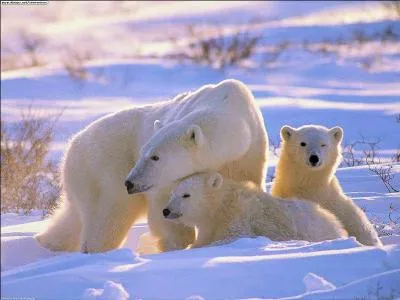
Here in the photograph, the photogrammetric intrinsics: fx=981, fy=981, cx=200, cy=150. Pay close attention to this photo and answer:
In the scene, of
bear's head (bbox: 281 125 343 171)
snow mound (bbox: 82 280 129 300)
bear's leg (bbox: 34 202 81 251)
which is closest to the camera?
snow mound (bbox: 82 280 129 300)

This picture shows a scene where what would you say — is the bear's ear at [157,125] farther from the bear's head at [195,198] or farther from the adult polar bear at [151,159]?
the bear's head at [195,198]

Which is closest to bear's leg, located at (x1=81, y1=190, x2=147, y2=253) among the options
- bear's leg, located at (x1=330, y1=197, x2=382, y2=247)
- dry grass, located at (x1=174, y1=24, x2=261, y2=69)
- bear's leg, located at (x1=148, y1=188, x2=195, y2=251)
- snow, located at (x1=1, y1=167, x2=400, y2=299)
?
bear's leg, located at (x1=148, y1=188, x2=195, y2=251)

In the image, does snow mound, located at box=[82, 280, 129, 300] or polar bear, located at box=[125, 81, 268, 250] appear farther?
polar bear, located at box=[125, 81, 268, 250]

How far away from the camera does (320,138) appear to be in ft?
23.6

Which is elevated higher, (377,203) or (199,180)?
(199,180)

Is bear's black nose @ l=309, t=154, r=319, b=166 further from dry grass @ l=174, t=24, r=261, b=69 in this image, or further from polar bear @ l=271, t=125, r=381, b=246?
dry grass @ l=174, t=24, r=261, b=69

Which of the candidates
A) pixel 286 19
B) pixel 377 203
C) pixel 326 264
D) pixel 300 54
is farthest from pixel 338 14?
pixel 326 264

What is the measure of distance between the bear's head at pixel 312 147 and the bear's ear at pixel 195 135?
1165mm

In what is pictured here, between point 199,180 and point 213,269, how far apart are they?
1.67m

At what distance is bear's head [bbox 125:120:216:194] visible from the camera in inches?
243

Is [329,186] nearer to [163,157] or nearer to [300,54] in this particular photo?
[163,157]

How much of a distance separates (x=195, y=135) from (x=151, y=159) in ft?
1.07

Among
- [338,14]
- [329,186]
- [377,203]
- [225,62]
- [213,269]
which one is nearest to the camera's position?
[213,269]

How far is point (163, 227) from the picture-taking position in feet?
21.9
